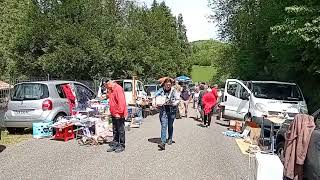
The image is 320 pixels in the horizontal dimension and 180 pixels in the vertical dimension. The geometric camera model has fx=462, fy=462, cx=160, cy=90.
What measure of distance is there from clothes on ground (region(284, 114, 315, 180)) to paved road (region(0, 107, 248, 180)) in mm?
1360

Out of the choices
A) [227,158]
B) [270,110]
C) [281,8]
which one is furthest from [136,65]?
[227,158]

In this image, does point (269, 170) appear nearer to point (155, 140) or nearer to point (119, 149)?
point (119, 149)

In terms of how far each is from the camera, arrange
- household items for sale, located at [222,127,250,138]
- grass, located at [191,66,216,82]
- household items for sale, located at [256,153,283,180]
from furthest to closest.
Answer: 1. grass, located at [191,66,216,82]
2. household items for sale, located at [222,127,250,138]
3. household items for sale, located at [256,153,283,180]

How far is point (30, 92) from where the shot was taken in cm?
1393

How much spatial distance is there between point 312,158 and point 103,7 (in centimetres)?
2459

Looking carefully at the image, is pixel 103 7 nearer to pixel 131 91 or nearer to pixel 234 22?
pixel 131 91

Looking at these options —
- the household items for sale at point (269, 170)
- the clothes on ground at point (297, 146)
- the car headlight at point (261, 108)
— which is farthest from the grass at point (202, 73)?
the household items for sale at point (269, 170)

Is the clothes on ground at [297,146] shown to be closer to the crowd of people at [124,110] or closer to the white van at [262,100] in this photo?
the crowd of people at [124,110]

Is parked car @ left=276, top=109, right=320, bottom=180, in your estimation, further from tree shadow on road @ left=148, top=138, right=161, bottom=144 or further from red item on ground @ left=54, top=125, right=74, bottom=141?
red item on ground @ left=54, top=125, right=74, bottom=141

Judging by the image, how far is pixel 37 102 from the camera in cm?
1369

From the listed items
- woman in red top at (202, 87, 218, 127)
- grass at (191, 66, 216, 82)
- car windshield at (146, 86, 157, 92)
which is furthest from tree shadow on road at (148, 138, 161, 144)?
grass at (191, 66, 216, 82)

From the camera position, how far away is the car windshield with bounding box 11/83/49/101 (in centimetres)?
1382

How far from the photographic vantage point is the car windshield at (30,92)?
45.3 ft

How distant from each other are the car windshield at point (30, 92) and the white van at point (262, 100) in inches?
259
